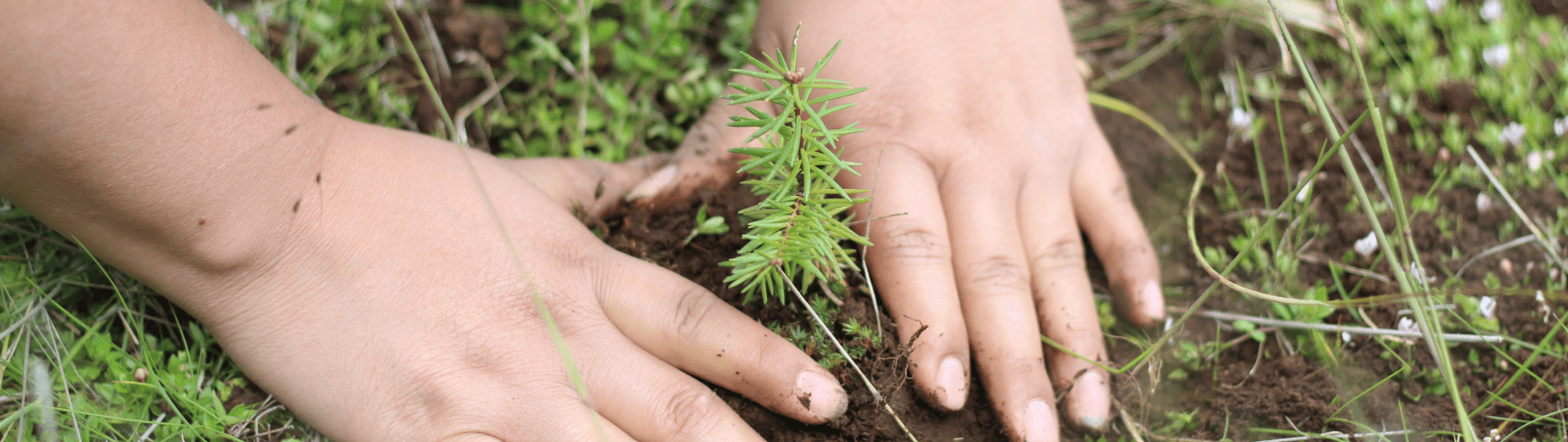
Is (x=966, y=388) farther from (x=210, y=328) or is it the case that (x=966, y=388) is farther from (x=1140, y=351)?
(x=210, y=328)

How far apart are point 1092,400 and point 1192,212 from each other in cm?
79

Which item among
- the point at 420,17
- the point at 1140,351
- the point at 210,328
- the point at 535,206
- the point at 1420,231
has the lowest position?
the point at 1140,351

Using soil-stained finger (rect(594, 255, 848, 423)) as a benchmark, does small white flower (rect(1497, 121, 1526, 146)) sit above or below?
above

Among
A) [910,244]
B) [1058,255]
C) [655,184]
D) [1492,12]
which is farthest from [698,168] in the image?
[1492,12]

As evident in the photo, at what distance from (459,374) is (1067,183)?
77.7 inches

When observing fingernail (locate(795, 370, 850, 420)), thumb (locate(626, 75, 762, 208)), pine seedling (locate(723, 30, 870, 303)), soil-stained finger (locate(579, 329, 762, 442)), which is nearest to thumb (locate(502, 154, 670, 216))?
thumb (locate(626, 75, 762, 208))

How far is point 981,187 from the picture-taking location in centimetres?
244

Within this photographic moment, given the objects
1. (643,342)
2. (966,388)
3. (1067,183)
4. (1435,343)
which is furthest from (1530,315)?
(643,342)

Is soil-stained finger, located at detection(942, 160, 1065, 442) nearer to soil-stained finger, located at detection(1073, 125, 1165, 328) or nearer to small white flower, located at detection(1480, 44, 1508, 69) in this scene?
soil-stained finger, located at detection(1073, 125, 1165, 328)

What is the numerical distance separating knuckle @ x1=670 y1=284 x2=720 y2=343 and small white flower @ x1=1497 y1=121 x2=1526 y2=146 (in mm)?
2797

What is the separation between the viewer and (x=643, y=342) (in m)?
2.15

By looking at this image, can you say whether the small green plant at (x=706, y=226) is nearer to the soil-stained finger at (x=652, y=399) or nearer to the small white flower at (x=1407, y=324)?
the soil-stained finger at (x=652, y=399)

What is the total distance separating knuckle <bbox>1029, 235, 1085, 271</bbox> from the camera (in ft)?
8.04

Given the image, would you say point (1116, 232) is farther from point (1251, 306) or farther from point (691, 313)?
point (691, 313)
